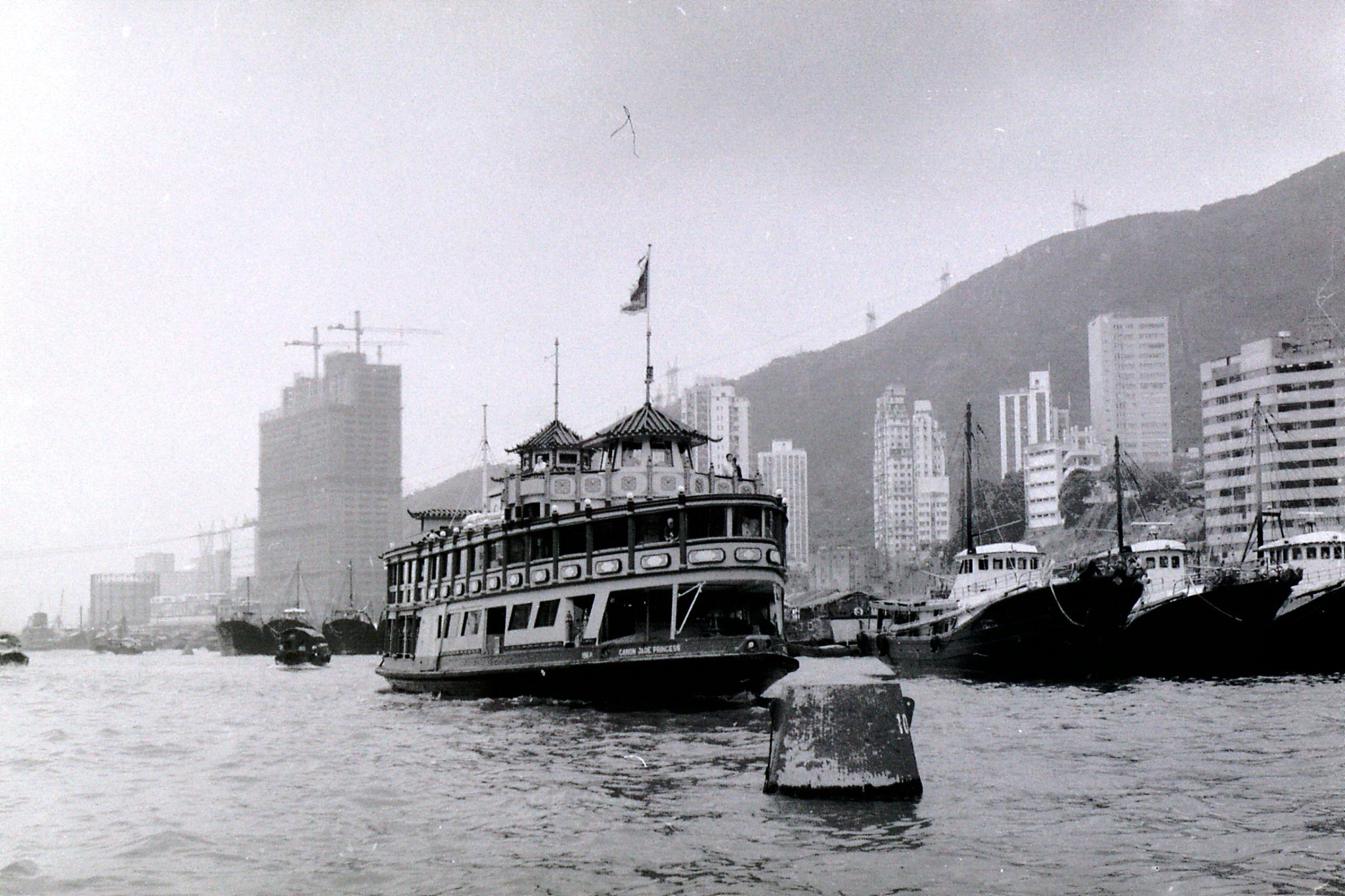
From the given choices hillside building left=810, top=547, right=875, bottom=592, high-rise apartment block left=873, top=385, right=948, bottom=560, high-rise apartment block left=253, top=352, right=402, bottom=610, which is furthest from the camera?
high-rise apartment block left=873, top=385, right=948, bottom=560

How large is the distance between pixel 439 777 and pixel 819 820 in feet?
23.6

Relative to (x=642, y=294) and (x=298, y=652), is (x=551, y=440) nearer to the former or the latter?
(x=642, y=294)

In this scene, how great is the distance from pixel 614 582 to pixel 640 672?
261 cm

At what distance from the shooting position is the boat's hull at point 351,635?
387 ft

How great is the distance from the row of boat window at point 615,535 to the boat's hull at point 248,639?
88.7 meters

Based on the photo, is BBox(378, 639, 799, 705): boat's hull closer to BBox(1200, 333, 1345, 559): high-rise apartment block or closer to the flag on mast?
the flag on mast

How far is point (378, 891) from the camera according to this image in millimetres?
10297

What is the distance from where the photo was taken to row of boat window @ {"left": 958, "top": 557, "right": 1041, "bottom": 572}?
58.6 metres

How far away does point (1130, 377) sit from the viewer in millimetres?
195875

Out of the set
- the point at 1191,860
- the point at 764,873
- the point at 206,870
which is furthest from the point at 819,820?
the point at 206,870

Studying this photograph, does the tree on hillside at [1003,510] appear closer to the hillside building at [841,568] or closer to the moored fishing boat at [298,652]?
the hillside building at [841,568]

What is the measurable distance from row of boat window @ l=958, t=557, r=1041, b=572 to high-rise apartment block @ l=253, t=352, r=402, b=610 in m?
94.0

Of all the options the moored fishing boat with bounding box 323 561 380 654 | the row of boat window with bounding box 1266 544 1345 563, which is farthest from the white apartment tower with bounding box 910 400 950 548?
the row of boat window with bounding box 1266 544 1345 563

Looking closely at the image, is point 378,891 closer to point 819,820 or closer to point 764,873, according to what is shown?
point 764,873
